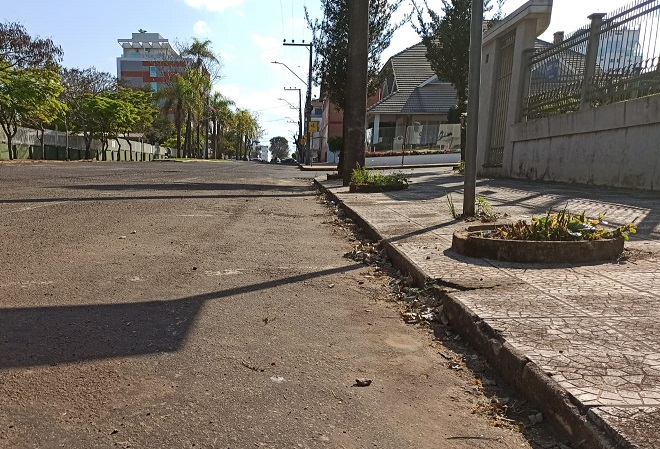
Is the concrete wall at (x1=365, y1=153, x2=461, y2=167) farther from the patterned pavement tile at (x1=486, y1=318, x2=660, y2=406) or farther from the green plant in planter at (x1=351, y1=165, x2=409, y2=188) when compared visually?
the patterned pavement tile at (x1=486, y1=318, x2=660, y2=406)

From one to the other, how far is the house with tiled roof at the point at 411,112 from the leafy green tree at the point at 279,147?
130934mm

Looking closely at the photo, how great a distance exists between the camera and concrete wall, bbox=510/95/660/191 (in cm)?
778

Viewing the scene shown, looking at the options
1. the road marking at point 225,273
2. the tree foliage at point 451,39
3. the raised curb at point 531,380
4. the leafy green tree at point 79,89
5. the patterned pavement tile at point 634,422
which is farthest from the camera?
the leafy green tree at point 79,89

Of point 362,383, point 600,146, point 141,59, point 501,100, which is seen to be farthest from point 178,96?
point 141,59

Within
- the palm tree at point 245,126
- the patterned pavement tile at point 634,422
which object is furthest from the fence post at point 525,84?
the palm tree at point 245,126

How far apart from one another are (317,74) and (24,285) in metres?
17.6

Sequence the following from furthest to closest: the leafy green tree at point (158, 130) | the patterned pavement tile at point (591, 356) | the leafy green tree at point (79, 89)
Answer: the leafy green tree at point (158, 130) < the leafy green tree at point (79, 89) < the patterned pavement tile at point (591, 356)

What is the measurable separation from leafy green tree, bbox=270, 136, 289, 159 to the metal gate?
508 ft

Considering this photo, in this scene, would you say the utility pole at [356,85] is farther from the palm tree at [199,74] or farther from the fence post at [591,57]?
the palm tree at [199,74]

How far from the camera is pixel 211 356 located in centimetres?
255

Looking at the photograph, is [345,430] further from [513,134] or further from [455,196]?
[513,134]

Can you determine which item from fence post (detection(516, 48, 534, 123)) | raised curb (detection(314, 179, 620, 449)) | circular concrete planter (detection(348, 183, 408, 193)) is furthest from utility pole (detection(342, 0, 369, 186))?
raised curb (detection(314, 179, 620, 449))

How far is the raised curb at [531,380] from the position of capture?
1.71m

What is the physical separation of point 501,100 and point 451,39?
706cm
